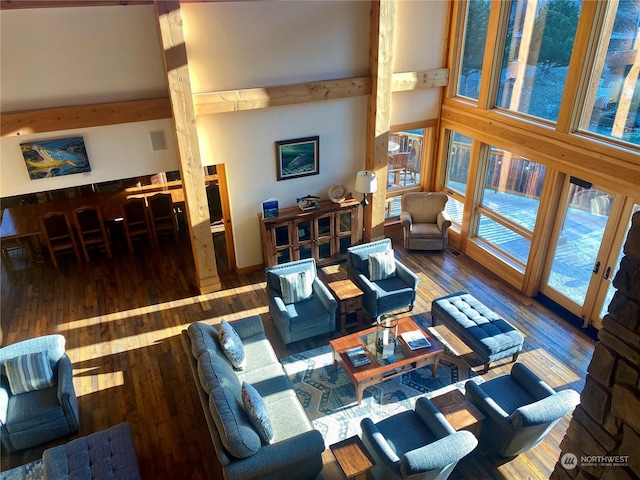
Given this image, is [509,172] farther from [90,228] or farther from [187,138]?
[90,228]

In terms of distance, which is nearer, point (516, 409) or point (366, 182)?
point (516, 409)

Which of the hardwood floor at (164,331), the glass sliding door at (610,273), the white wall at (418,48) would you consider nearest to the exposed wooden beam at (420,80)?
the white wall at (418,48)

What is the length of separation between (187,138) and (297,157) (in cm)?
185

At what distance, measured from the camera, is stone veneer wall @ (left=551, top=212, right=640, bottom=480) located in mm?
1704

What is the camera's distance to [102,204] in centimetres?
870

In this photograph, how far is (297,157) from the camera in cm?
763

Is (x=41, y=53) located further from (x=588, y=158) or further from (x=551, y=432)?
(x=551, y=432)

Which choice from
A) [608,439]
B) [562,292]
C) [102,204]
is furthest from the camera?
[102,204]

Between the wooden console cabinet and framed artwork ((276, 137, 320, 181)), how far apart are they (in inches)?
23.1

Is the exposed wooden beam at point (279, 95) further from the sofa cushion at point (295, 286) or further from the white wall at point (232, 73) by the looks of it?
the sofa cushion at point (295, 286)

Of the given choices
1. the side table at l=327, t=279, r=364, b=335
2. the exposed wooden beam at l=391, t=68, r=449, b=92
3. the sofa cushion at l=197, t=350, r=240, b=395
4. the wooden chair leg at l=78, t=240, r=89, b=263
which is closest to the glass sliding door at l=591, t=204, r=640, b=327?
the side table at l=327, t=279, r=364, b=335

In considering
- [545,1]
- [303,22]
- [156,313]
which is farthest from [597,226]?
[156,313]

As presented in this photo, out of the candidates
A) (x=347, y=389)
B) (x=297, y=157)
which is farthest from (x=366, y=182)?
(x=347, y=389)

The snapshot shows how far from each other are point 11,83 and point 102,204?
3228 millimetres
